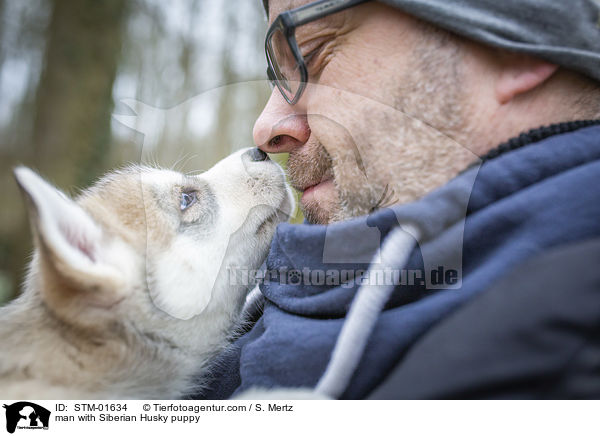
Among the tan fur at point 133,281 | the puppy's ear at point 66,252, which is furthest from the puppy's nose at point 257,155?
the puppy's ear at point 66,252

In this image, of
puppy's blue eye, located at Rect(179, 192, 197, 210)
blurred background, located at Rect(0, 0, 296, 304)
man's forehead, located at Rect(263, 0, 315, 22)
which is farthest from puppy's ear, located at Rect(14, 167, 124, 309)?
man's forehead, located at Rect(263, 0, 315, 22)

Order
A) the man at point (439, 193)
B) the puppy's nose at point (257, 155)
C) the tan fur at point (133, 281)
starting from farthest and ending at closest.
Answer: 1. the puppy's nose at point (257, 155)
2. the tan fur at point (133, 281)
3. the man at point (439, 193)

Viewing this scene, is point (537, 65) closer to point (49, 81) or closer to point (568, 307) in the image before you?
point (568, 307)

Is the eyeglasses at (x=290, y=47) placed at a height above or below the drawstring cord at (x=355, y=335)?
above

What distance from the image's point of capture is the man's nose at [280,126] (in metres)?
1.64

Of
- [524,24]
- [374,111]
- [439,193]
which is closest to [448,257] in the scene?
[439,193]

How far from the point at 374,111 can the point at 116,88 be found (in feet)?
7.91

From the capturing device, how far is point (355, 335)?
3.37 ft

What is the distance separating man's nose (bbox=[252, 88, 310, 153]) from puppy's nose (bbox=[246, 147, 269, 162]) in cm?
9

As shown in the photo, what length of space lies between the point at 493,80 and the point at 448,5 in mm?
268

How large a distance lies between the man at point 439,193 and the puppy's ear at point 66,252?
459mm

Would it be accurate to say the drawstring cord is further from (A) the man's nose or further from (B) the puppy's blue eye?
(B) the puppy's blue eye
